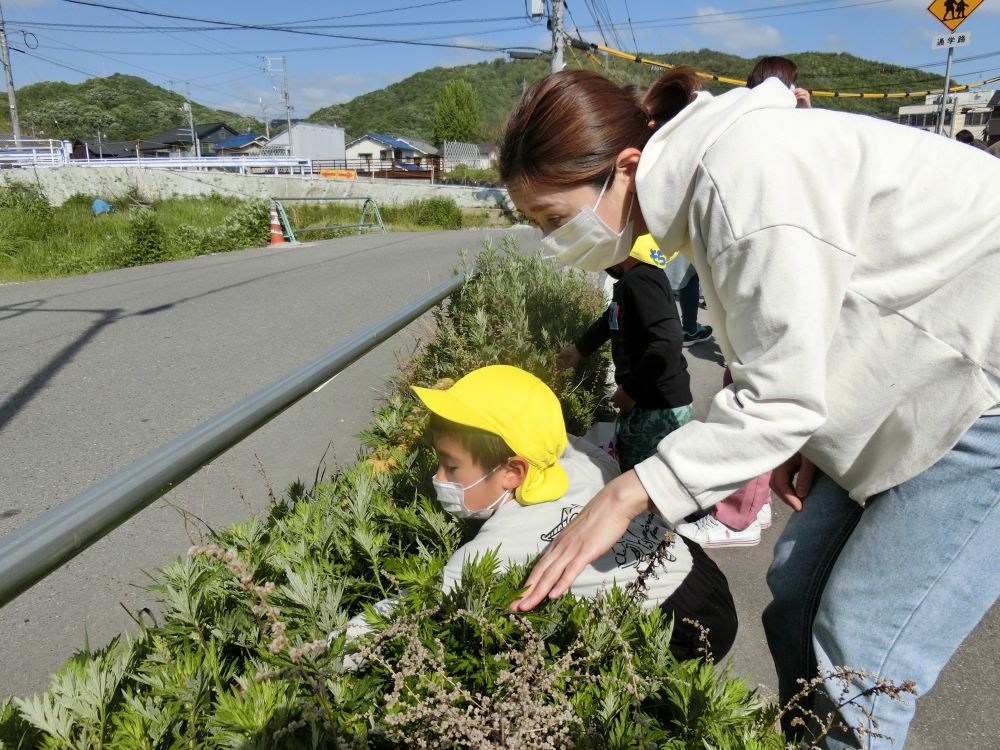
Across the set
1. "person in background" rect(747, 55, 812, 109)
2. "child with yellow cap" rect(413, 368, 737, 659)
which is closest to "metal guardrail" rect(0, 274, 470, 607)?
"child with yellow cap" rect(413, 368, 737, 659)

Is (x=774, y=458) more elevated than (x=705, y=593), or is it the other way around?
(x=774, y=458)

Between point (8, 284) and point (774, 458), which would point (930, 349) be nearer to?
point (774, 458)

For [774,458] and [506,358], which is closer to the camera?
[774,458]

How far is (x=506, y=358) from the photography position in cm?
396

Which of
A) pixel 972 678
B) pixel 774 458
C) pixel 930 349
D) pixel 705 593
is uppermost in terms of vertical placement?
pixel 930 349

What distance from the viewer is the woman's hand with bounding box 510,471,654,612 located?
1261 mm

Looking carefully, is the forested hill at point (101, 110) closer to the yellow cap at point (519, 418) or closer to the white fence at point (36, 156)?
the white fence at point (36, 156)

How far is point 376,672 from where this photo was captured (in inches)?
58.1

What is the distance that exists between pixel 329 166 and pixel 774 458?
8029 centimetres

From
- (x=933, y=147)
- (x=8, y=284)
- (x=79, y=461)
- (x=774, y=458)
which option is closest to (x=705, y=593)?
(x=774, y=458)

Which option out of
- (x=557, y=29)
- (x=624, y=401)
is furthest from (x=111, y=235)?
(x=624, y=401)

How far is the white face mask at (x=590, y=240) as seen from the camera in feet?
5.76

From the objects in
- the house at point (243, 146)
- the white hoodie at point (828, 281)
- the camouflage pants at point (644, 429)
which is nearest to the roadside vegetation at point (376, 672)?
the white hoodie at point (828, 281)

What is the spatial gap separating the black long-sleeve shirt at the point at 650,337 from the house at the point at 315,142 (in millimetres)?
78123
